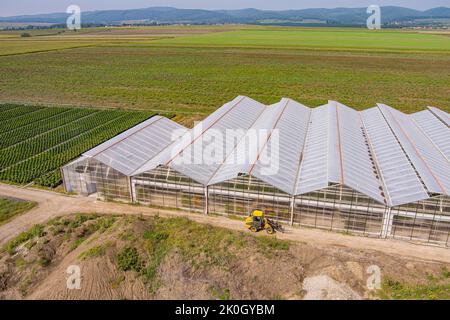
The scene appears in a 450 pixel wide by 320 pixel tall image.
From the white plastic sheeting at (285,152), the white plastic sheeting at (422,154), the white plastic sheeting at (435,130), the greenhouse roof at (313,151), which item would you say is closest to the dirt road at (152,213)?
the greenhouse roof at (313,151)

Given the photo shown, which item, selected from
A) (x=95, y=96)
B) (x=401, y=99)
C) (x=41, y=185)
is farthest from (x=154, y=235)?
(x=401, y=99)

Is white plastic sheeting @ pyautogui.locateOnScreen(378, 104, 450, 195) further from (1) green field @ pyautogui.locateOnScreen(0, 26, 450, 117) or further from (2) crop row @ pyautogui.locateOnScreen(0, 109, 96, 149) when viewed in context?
(2) crop row @ pyautogui.locateOnScreen(0, 109, 96, 149)

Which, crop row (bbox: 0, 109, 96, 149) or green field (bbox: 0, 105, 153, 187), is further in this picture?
crop row (bbox: 0, 109, 96, 149)

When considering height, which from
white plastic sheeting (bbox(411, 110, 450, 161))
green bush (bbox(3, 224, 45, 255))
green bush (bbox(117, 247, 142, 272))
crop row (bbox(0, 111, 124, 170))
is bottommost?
green bush (bbox(3, 224, 45, 255))

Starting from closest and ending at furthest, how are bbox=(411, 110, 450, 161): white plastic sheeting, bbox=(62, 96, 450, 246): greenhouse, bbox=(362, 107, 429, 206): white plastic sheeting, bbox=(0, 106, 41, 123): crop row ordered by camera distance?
1. bbox=(362, 107, 429, 206): white plastic sheeting
2. bbox=(62, 96, 450, 246): greenhouse
3. bbox=(411, 110, 450, 161): white plastic sheeting
4. bbox=(0, 106, 41, 123): crop row

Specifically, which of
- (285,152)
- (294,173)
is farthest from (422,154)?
(294,173)

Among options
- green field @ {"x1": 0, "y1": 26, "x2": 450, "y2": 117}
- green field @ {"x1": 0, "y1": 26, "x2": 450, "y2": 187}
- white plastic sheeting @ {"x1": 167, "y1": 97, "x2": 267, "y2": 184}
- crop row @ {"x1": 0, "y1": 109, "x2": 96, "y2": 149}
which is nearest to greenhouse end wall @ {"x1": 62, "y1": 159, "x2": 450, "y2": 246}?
white plastic sheeting @ {"x1": 167, "y1": 97, "x2": 267, "y2": 184}

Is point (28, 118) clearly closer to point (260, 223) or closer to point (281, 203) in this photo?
point (260, 223)
